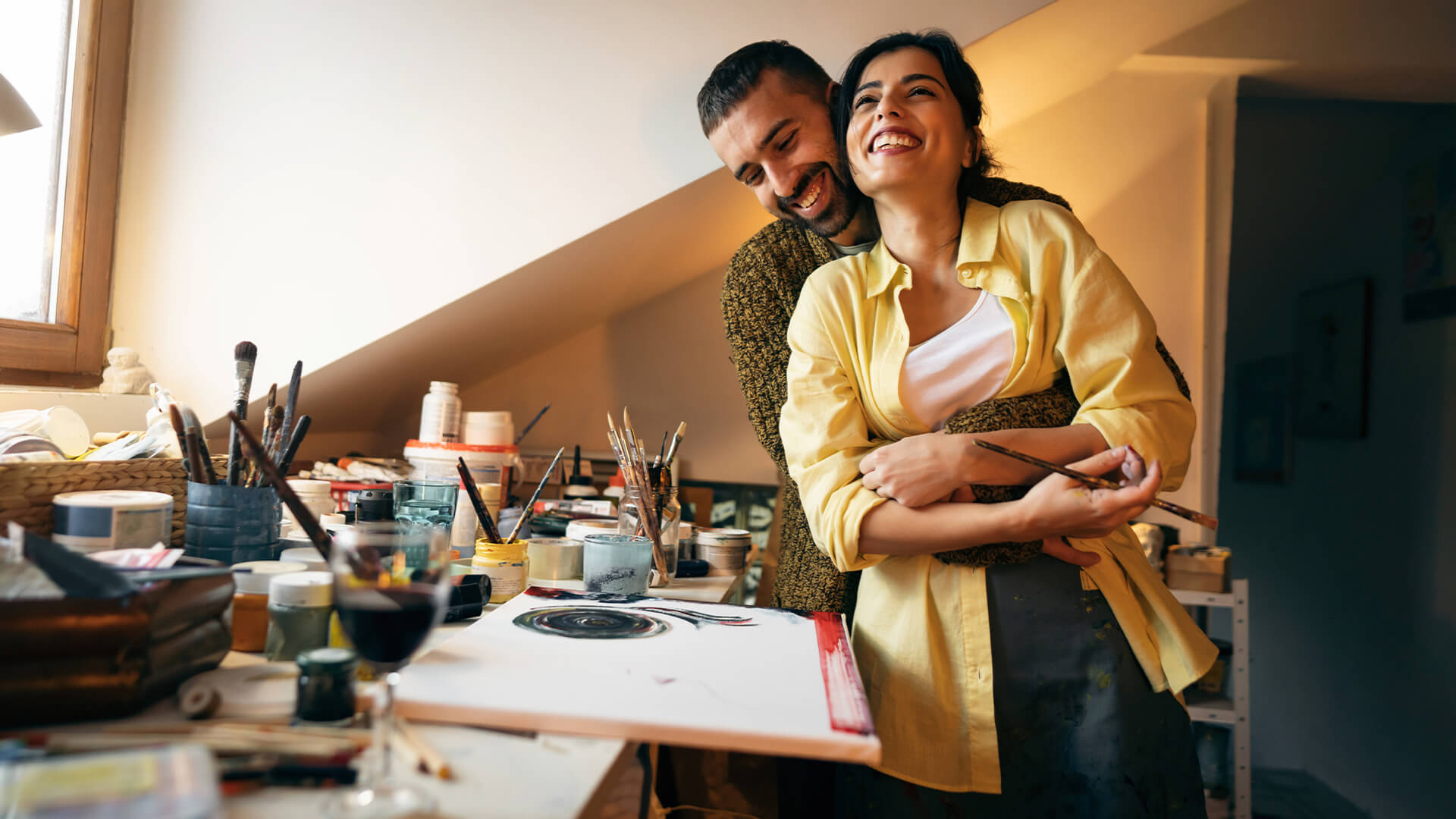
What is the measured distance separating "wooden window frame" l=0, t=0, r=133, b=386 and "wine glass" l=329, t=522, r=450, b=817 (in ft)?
4.28

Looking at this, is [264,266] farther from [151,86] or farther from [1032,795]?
[1032,795]

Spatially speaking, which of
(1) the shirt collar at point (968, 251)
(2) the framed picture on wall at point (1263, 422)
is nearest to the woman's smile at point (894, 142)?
(1) the shirt collar at point (968, 251)

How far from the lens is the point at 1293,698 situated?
10.3 feet

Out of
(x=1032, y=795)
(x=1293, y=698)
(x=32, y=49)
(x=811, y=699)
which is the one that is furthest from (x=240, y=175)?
(x=1293, y=698)

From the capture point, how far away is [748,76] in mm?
1481

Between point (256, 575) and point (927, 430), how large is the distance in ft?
2.58

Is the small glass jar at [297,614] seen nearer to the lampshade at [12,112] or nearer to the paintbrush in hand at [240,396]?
the paintbrush in hand at [240,396]

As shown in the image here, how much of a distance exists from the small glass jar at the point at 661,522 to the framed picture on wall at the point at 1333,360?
2.77m

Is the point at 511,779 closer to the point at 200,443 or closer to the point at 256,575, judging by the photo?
the point at 256,575

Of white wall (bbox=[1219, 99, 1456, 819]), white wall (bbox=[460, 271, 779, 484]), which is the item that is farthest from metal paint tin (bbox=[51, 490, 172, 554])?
white wall (bbox=[1219, 99, 1456, 819])

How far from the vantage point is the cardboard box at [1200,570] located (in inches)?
→ 85.0

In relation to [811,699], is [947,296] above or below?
above

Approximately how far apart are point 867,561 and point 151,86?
5.36 feet

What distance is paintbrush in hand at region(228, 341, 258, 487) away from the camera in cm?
100
